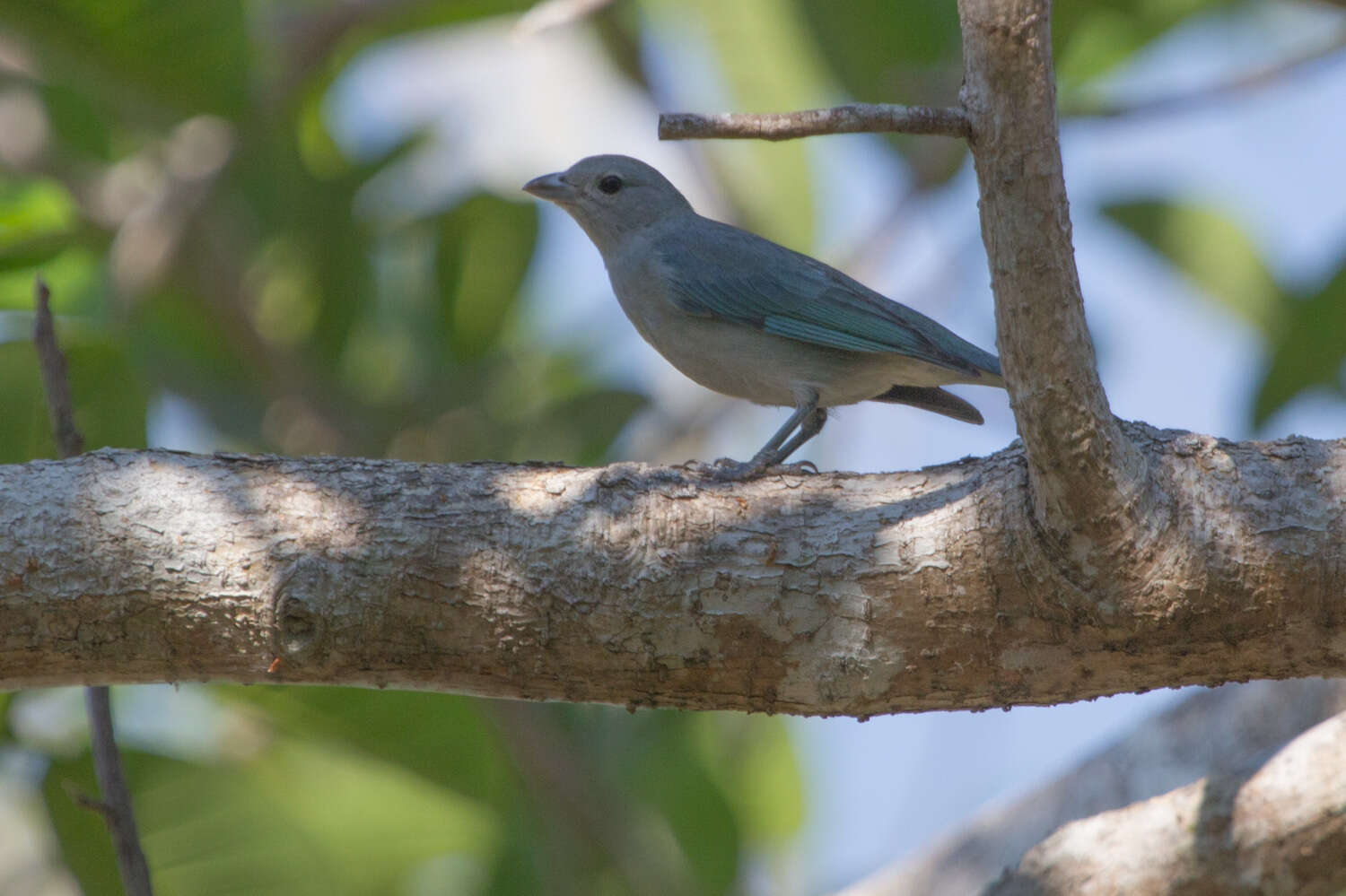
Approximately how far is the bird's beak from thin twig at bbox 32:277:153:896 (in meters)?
2.49

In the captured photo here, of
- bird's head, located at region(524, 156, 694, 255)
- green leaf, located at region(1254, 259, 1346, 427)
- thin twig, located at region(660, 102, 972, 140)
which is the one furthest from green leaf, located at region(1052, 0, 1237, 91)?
thin twig, located at region(660, 102, 972, 140)

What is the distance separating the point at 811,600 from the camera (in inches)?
115

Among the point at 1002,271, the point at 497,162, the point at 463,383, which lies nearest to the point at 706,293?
the point at 463,383

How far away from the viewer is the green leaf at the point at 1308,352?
16.9ft

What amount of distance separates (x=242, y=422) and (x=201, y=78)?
4.63 ft

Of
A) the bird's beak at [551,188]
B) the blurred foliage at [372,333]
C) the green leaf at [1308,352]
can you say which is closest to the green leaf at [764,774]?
the blurred foliage at [372,333]

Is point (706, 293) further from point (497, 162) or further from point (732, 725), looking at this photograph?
point (497, 162)

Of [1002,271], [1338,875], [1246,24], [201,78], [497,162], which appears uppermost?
[497,162]

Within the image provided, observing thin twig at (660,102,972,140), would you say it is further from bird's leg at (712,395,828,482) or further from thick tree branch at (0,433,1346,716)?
bird's leg at (712,395,828,482)

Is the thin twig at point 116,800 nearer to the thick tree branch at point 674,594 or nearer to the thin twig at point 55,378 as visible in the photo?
the thick tree branch at point 674,594

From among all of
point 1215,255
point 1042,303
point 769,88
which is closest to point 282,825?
point 1042,303

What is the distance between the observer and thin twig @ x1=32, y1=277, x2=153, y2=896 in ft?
10.0

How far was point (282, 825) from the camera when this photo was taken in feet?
15.7

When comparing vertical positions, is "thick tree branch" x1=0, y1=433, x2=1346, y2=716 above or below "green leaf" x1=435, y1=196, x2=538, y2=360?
below
